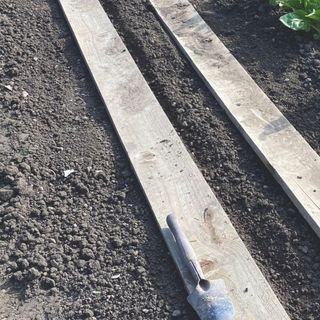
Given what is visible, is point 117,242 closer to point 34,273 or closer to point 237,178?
point 34,273

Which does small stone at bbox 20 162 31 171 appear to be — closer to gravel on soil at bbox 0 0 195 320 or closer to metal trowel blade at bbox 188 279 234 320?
gravel on soil at bbox 0 0 195 320

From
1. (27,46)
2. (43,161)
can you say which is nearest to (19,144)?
(43,161)

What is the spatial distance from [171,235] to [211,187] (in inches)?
15.3

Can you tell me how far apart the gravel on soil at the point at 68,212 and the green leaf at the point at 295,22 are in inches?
47.4

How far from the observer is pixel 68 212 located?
3080 mm

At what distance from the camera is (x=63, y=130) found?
3578 mm

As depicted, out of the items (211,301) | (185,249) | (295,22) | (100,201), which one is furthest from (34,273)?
(295,22)

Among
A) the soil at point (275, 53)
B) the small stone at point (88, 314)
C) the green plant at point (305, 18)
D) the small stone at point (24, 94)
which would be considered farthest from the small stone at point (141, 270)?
the green plant at point (305, 18)

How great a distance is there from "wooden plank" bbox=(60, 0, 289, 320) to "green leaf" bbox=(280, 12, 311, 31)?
36.2 inches

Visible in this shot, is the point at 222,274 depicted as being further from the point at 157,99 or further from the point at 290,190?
the point at 157,99

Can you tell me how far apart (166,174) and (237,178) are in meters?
0.33

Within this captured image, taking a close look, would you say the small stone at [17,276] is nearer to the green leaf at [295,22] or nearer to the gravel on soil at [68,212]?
the gravel on soil at [68,212]

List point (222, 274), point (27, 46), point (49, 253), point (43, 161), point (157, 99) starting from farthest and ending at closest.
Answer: point (27, 46), point (157, 99), point (43, 161), point (49, 253), point (222, 274)

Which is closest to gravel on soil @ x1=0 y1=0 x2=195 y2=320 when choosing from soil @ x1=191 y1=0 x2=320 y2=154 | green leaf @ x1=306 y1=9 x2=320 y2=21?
soil @ x1=191 y1=0 x2=320 y2=154
